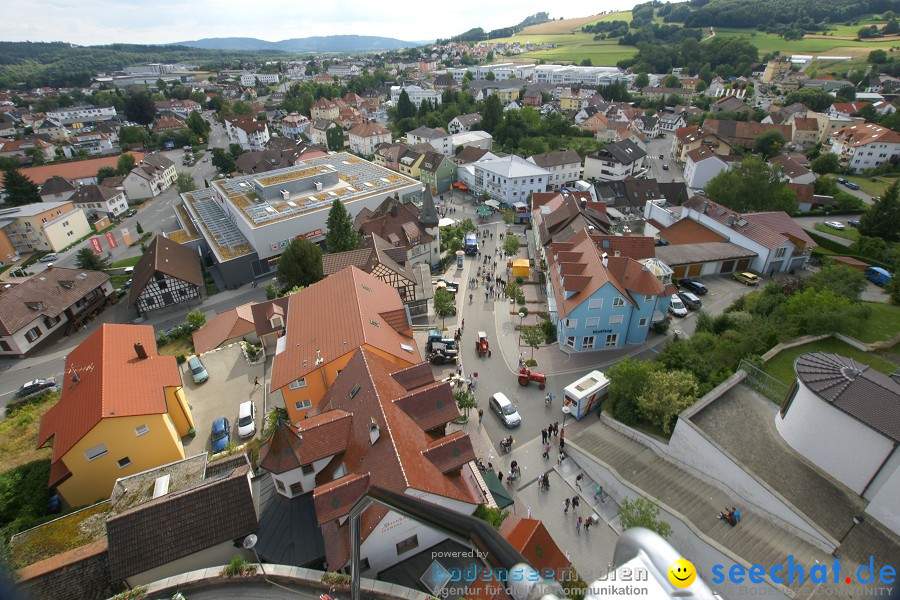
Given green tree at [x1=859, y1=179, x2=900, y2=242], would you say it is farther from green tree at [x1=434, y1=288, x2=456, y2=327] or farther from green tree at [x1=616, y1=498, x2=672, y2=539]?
green tree at [x1=616, y1=498, x2=672, y2=539]

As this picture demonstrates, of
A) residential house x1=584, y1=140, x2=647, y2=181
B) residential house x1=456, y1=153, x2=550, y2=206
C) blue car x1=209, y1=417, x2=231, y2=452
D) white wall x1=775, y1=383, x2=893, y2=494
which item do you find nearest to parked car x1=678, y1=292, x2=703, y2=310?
white wall x1=775, y1=383, x2=893, y2=494

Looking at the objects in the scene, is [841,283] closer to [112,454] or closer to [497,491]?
[497,491]

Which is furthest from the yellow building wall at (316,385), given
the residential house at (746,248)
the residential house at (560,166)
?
the residential house at (560,166)

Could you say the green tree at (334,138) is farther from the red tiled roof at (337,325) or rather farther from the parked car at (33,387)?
the parked car at (33,387)

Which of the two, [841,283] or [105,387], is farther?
[841,283]

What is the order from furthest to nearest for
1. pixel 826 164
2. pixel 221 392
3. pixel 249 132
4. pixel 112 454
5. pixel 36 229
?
pixel 249 132, pixel 826 164, pixel 36 229, pixel 221 392, pixel 112 454

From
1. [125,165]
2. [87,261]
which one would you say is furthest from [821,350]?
[125,165]
